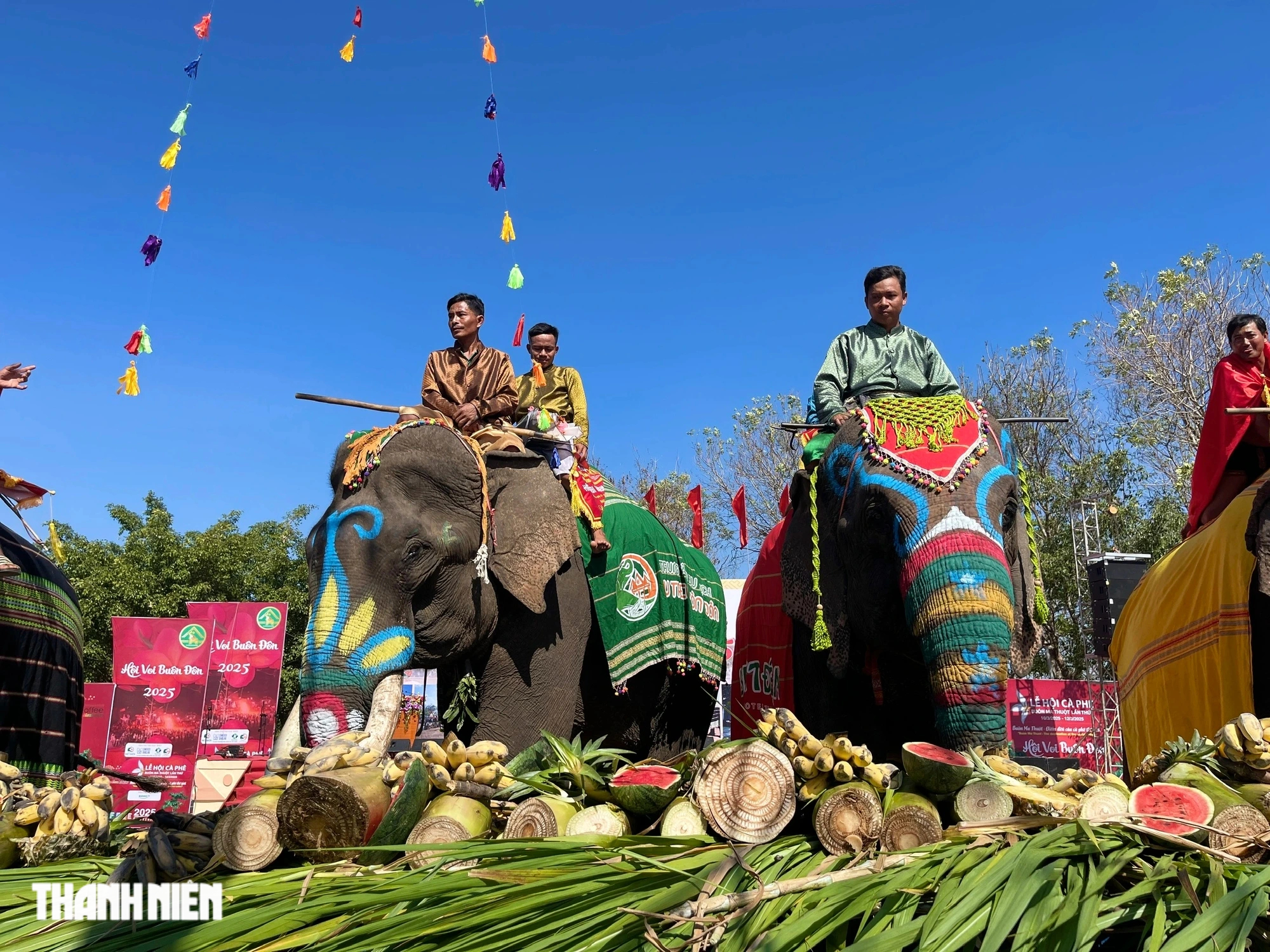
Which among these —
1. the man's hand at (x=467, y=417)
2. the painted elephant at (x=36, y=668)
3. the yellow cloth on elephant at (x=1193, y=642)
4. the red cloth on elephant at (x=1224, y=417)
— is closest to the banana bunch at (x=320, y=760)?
the painted elephant at (x=36, y=668)

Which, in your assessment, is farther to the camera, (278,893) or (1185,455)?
(1185,455)

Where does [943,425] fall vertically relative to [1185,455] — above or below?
below

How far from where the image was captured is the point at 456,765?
2.45m

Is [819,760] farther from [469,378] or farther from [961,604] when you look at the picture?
[469,378]

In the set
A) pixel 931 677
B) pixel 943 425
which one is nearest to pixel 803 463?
pixel 943 425

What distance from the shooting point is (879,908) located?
1842 millimetres

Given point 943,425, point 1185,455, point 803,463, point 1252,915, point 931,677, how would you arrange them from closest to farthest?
point 1252,915 → point 931,677 → point 943,425 → point 803,463 → point 1185,455

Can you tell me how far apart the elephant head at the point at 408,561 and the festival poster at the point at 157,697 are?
9688 mm

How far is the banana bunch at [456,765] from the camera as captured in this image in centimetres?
239

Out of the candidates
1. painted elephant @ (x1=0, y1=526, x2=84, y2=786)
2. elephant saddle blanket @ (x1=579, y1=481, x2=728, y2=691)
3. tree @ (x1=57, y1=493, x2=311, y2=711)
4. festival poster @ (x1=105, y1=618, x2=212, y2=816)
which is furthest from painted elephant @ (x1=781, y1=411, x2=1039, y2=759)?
tree @ (x1=57, y1=493, x2=311, y2=711)

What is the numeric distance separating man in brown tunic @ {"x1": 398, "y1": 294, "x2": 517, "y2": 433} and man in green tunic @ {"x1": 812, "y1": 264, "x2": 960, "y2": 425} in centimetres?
197

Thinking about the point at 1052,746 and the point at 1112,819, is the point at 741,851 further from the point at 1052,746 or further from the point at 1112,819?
the point at 1052,746

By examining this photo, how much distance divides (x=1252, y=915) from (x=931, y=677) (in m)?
2.39

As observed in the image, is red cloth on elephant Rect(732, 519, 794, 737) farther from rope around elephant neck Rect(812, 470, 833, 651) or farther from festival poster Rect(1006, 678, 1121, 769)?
festival poster Rect(1006, 678, 1121, 769)
